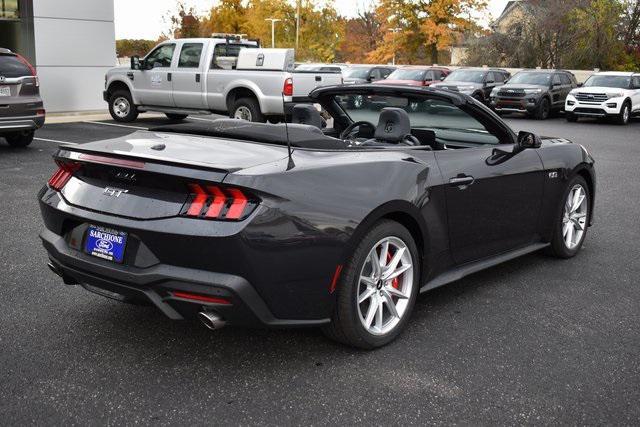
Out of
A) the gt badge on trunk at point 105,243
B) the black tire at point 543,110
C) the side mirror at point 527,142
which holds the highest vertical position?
the side mirror at point 527,142

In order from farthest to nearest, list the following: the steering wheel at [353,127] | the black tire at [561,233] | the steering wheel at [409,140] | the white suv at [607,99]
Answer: the white suv at [607,99]
the black tire at [561,233]
the steering wheel at [353,127]
the steering wheel at [409,140]

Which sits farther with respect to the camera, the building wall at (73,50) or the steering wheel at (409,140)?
the building wall at (73,50)

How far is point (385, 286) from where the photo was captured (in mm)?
4059

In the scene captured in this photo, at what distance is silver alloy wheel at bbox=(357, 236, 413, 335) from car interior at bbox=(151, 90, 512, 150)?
2.04ft

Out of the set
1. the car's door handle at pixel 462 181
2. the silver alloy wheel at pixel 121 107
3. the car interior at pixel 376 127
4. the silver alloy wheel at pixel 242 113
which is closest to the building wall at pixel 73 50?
the silver alloy wheel at pixel 121 107

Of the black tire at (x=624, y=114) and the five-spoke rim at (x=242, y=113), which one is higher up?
the five-spoke rim at (x=242, y=113)

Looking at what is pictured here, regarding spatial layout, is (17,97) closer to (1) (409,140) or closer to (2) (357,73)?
(1) (409,140)

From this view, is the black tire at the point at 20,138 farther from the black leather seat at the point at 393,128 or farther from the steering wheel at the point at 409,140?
the steering wheel at the point at 409,140

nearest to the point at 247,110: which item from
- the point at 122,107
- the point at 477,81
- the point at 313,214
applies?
the point at 122,107

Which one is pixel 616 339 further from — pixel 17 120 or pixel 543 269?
pixel 17 120

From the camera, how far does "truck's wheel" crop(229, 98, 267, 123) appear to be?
627 inches

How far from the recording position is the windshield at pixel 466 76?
27891mm

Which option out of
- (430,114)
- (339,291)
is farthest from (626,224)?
(339,291)

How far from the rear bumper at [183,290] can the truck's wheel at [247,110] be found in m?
12.5
